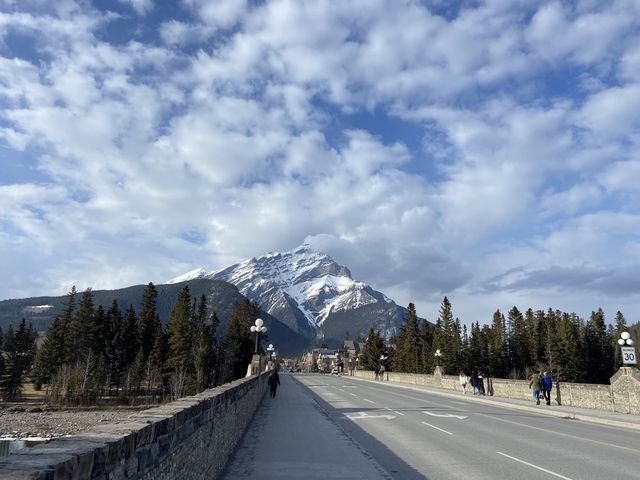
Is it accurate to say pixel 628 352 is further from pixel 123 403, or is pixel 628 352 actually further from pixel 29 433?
pixel 123 403

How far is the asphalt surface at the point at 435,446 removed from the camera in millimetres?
9578

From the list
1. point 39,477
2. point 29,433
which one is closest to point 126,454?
point 39,477

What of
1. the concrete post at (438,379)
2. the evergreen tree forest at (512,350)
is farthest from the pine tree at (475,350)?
the concrete post at (438,379)

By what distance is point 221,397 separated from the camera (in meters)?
9.86

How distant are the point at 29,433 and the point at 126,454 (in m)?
63.8

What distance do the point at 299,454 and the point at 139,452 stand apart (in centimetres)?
792

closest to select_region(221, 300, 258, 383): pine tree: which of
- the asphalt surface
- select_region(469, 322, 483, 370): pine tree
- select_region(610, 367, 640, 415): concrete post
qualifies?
select_region(469, 322, 483, 370): pine tree

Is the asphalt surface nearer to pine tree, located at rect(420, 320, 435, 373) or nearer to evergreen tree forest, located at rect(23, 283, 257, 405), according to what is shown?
pine tree, located at rect(420, 320, 435, 373)

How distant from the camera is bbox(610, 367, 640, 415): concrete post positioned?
21.8m

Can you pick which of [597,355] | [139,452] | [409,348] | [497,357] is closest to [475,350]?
[497,357]

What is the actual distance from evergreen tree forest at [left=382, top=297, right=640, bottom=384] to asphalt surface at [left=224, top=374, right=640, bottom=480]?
58234 millimetres

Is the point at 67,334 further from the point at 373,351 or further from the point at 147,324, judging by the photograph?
the point at 373,351

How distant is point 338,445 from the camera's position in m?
12.8

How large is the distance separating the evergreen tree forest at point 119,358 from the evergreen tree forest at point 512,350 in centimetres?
3456
